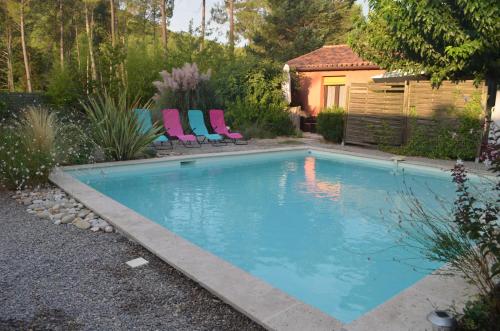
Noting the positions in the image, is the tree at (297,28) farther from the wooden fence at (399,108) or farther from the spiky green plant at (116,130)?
the spiky green plant at (116,130)

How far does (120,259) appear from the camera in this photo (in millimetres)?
3873

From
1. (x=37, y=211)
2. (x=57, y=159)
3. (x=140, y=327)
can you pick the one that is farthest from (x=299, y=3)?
(x=140, y=327)

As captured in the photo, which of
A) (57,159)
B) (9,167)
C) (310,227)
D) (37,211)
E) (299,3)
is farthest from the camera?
(299,3)

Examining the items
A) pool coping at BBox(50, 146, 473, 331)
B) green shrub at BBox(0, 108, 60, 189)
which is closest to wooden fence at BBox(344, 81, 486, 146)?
pool coping at BBox(50, 146, 473, 331)

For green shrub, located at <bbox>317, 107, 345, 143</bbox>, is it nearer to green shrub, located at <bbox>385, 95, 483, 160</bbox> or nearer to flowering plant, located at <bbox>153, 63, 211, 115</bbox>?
green shrub, located at <bbox>385, 95, 483, 160</bbox>

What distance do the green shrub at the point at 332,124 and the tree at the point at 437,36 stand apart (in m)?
2.95

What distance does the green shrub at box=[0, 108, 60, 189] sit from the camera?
6.32 meters

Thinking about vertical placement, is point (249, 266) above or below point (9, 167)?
below

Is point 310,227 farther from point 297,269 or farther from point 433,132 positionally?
point 433,132

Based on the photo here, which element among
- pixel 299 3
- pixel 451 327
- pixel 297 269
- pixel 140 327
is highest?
pixel 299 3

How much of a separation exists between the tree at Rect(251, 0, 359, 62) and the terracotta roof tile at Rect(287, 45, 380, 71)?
20.1 feet

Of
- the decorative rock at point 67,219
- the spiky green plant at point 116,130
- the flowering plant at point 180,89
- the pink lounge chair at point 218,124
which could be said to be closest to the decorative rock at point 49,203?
the decorative rock at point 67,219

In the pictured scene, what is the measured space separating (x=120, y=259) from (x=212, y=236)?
1.68 metres

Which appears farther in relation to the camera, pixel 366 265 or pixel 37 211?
pixel 37 211
